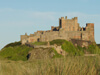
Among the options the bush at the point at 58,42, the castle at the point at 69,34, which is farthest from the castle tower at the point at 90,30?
the bush at the point at 58,42

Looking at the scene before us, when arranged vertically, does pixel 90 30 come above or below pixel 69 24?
below

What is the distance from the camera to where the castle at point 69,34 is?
57.2 meters

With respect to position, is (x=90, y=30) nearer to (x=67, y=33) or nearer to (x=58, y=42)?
(x=67, y=33)

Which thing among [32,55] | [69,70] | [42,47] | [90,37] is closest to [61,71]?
[69,70]

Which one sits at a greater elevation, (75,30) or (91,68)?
(75,30)

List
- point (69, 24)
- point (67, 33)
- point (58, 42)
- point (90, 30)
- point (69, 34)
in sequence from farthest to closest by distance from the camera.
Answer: point (69, 24)
point (90, 30)
point (69, 34)
point (67, 33)
point (58, 42)

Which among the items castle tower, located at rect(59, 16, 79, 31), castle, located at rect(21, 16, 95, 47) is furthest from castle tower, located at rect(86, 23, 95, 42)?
castle tower, located at rect(59, 16, 79, 31)

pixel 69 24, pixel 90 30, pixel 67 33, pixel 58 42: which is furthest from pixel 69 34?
pixel 58 42

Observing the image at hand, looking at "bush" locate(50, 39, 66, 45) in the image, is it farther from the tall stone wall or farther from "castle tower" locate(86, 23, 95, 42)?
"castle tower" locate(86, 23, 95, 42)

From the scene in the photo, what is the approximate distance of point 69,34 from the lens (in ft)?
203

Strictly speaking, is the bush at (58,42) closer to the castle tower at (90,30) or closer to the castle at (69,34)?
the castle at (69,34)

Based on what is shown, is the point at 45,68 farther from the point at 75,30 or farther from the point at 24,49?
the point at 75,30

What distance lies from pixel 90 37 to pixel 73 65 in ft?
183

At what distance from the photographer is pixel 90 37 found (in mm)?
63969
